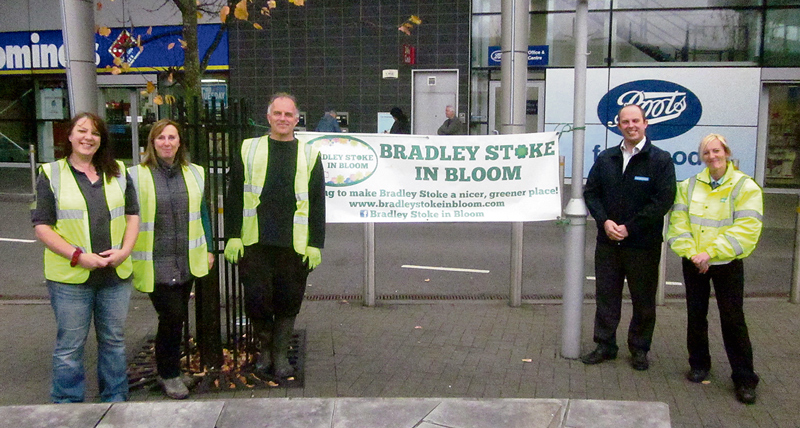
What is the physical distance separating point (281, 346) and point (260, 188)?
1131 mm

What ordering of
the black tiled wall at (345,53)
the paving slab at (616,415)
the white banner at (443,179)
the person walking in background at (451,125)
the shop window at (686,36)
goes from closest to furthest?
the paving slab at (616,415)
the white banner at (443,179)
the person walking in background at (451,125)
the shop window at (686,36)
the black tiled wall at (345,53)

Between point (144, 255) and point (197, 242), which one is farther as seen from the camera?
point (197, 242)

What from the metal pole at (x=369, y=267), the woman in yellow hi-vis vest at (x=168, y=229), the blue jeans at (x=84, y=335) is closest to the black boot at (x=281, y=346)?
the woman in yellow hi-vis vest at (x=168, y=229)

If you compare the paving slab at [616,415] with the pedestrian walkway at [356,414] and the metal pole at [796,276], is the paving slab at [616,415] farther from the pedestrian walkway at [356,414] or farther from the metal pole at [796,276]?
the metal pole at [796,276]

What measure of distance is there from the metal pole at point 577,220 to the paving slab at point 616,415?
2.32 meters

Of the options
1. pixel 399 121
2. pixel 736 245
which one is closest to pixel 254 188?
pixel 736 245

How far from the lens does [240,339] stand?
18.3 feet

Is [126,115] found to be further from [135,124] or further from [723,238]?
[723,238]

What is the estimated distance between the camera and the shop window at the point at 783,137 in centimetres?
1762

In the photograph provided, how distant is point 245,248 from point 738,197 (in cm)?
317

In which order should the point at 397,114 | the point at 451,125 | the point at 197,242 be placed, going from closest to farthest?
the point at 197,242 → the point at 451,125 → the point at 397,114

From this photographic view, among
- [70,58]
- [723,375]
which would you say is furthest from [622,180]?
[70,58]

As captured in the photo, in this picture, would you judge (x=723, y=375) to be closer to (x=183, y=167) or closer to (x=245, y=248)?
(x=245, y=248)

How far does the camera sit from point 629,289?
5.49 meters
